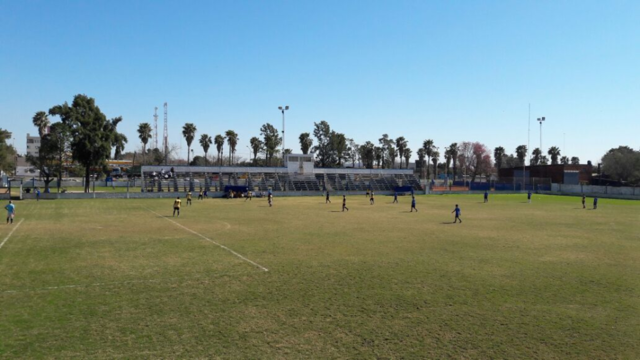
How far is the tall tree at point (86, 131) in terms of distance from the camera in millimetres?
60094

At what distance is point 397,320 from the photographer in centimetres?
1040

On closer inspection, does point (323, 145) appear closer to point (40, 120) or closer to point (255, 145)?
point (255, 145)

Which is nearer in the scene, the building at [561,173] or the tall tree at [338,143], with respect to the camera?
the building at [561,173]

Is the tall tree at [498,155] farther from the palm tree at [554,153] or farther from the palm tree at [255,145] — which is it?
the palm tree at [255,145]

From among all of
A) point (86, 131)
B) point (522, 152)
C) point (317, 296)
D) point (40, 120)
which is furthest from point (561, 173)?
point (40, 120)

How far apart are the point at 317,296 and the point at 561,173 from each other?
10328cm

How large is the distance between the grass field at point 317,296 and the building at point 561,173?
84.5 m

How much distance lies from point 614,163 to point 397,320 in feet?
343

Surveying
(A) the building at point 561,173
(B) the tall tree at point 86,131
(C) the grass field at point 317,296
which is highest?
(B) the tall tree at point 86,131

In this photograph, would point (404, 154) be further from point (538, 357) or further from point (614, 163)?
point (538, 357)

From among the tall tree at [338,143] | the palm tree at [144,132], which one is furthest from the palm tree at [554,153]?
the palm tree at [144,132]

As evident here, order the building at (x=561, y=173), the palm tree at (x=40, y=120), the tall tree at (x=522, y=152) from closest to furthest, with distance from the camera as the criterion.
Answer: the palm tree at (x=40, y=120) → the building at (x=561, y=173) → the tall tree at (x=522, y=152)

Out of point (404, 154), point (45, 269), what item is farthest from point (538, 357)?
point (404, 154)

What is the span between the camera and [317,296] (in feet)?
40.4
